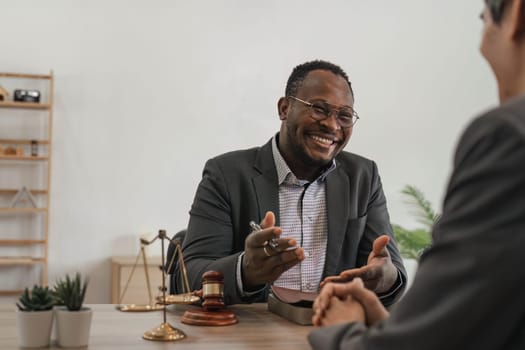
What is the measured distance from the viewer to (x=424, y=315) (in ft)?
2.97

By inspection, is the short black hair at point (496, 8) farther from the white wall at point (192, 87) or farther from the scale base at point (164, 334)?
the white wall at point (192, 87)

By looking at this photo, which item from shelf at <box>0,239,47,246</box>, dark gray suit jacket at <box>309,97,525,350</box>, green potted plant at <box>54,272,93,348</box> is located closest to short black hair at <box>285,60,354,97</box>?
green potted plant at <box>54,272,93,348</box>

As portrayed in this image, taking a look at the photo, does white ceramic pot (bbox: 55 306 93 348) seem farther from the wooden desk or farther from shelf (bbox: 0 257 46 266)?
shelf (bbox: 0 257 46 266)

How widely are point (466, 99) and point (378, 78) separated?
0.94 meters

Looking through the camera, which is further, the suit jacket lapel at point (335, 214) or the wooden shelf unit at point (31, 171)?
the wooden shelf unit at point (31, 171)

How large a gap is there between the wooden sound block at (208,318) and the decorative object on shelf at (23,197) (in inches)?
165

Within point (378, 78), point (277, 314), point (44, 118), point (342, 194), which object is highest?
point (378, 78)

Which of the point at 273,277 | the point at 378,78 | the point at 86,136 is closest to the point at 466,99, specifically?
the point at 378,78

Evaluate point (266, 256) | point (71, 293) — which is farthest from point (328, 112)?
point (71, 293)

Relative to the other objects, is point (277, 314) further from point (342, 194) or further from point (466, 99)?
point (466, 99)

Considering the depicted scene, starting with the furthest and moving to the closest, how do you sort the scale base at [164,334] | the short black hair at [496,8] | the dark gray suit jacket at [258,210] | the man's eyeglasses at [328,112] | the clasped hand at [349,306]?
1. the man's eyeglasses at [328,112]
2. the dark gray suit jacket at [258,210]
3. the scale base at [164,334]
4. the clasped hand at [349,306]
5. the short black hair at [496,8]

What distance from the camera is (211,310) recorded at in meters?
1.90

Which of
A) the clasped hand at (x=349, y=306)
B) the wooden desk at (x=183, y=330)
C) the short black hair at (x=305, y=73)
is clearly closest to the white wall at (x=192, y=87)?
the short black hair at (x=305, y=73)

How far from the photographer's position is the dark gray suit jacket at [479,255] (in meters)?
0.82
